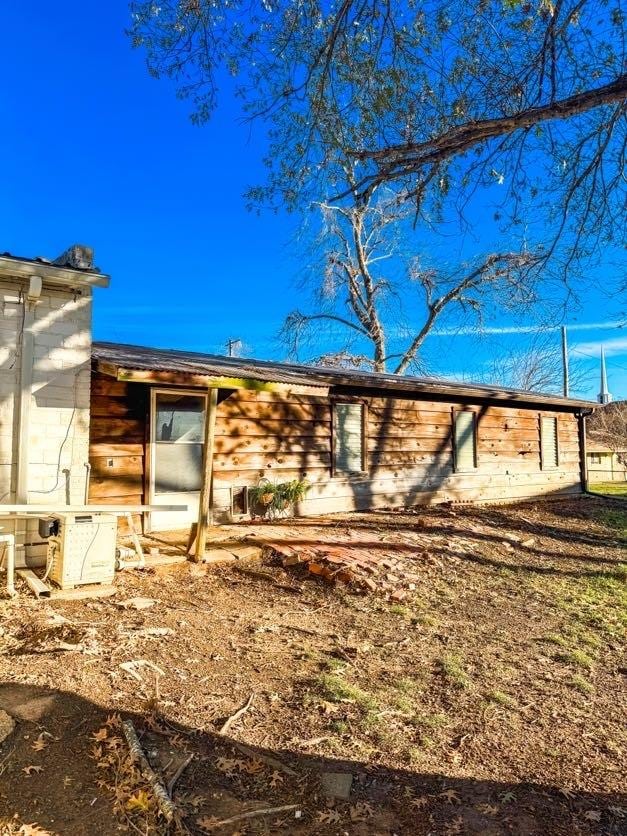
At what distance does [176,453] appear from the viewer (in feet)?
27.7

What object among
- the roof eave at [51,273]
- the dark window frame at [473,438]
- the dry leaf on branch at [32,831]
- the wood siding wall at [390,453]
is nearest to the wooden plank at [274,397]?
the wood siding wall at [390,453]

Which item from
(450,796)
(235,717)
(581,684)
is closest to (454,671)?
(581,684)

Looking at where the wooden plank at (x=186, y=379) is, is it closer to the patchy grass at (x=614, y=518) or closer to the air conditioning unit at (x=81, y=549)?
the air conditioning unit at (x=81, y=549)

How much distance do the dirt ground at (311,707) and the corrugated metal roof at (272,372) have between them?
253cm

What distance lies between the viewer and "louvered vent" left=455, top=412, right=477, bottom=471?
520 inches

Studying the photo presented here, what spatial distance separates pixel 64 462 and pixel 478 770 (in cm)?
529

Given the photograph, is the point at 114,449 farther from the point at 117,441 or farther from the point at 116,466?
the point at 116,466

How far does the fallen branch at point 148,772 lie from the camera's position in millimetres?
2475

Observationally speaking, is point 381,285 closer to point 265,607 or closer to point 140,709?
point 265,607

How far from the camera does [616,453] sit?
30.2 metres

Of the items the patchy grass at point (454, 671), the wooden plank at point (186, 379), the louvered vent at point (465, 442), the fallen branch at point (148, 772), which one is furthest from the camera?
the louvered vent at point (465, 442)

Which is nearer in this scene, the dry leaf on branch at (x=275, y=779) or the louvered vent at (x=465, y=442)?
the dry leaf on branch at (x=275, y=779)

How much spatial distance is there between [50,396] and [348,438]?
6.15 metres

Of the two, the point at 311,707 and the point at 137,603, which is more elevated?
the point at 137,603
